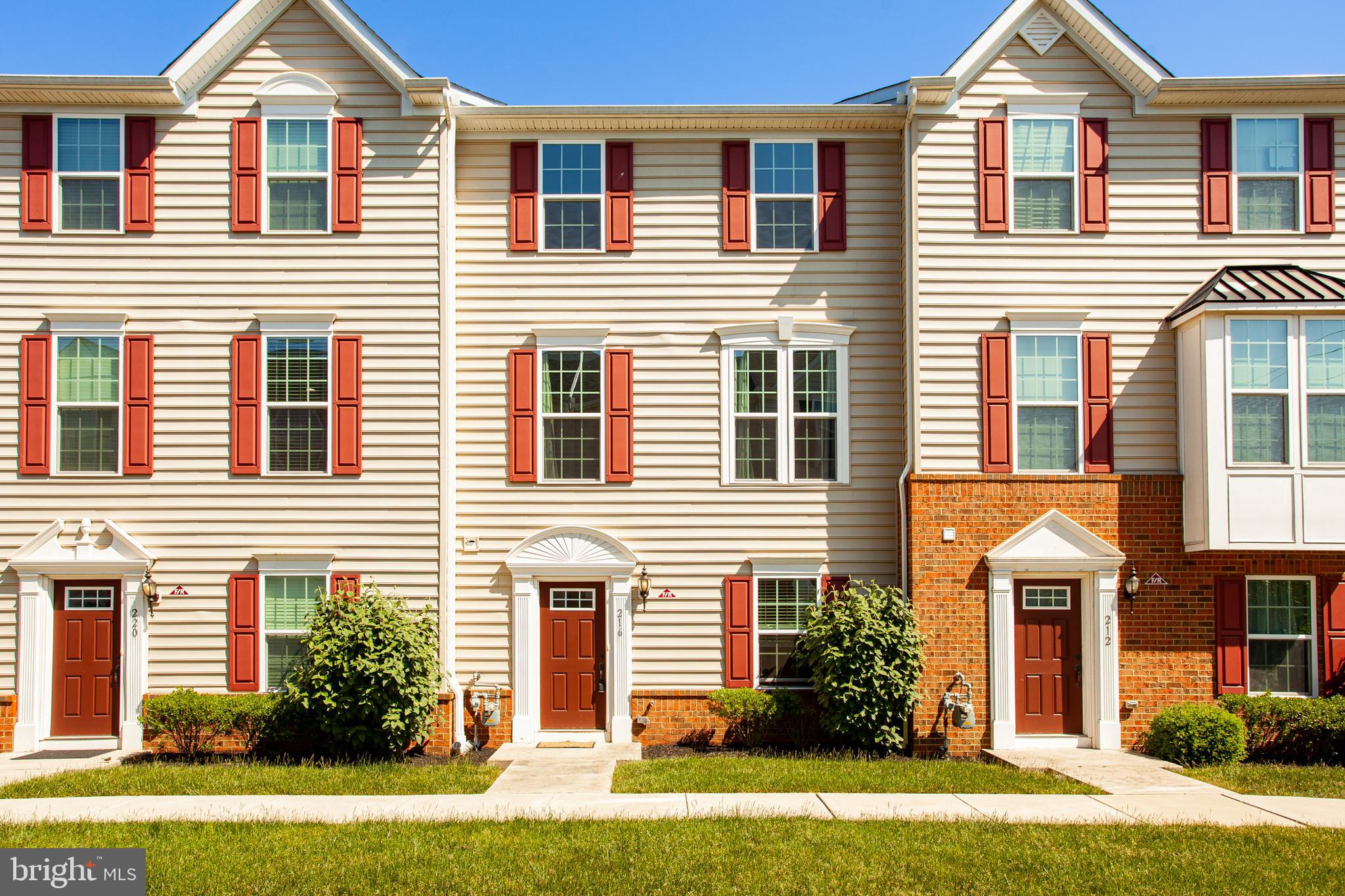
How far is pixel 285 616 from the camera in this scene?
13562 millimetres

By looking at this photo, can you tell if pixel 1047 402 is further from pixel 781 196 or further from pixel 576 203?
pixel 576 203

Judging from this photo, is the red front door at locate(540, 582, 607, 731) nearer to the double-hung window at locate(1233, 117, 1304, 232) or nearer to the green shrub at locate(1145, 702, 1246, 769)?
the green shrub at locate(1145, 702, 1246, 769)

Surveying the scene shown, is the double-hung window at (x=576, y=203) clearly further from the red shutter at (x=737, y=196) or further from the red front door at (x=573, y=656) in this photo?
the red front door at (x=573, y=656)

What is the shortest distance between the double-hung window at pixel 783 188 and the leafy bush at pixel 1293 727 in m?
8.54

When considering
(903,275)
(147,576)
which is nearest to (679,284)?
(903,275)

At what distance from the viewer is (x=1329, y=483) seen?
Result: 1268 centimetres

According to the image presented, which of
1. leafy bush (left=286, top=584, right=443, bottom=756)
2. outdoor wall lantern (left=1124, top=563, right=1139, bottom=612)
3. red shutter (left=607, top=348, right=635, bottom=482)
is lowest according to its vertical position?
leafy bush (left=286, top=584, right=443, bottom=756)

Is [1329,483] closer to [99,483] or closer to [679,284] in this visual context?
[679,284]

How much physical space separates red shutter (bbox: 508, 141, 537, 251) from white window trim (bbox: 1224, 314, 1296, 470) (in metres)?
9.34

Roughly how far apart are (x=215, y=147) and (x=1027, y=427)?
38.7 ft

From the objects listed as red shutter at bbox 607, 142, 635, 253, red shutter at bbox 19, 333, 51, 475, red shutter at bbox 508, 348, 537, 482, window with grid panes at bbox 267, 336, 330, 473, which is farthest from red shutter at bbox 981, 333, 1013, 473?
red shutter at bbox 19, 333, 51, 475

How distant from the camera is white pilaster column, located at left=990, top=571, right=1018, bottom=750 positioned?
43.3ft

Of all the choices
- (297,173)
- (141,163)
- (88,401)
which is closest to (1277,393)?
(297,173)

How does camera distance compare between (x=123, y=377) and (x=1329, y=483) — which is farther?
(x=123, y=377)
